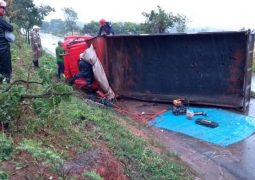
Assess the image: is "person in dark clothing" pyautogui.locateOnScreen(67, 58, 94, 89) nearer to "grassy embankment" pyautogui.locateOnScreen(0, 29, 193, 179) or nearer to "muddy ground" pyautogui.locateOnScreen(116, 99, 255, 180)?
"muddy ground" pyautogui.locateOnScreen(116, 99, 255, 180)

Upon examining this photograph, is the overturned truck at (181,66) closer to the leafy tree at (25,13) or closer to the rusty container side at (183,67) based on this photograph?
the rusty container side at (183,67)

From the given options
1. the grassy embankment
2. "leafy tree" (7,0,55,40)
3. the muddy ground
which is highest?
"leafy tree" (7,0,55,40)

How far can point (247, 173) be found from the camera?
20.4 ft

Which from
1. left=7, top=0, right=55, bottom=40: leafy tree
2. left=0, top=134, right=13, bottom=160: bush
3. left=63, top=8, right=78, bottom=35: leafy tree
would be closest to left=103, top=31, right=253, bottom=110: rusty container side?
left=0, top=134, right=13, bottom=160: bush

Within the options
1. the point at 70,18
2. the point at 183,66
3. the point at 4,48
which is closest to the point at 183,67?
the point at 183,66

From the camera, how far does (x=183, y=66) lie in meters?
10.1

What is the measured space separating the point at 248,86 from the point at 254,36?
115 centimetres

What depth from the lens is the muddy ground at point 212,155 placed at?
6.15 meters

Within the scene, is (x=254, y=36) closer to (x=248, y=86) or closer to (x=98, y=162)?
(x=248, y=86)

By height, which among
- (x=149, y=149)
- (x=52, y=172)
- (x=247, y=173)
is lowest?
(x=247, y=173)

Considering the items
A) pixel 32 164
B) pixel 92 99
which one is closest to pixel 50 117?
pixel 32 164

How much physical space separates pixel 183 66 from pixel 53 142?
6.00 meters

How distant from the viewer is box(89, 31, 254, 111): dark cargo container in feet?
31.0

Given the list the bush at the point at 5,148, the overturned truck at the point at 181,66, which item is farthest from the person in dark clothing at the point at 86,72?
the bush at the point at 5,148
